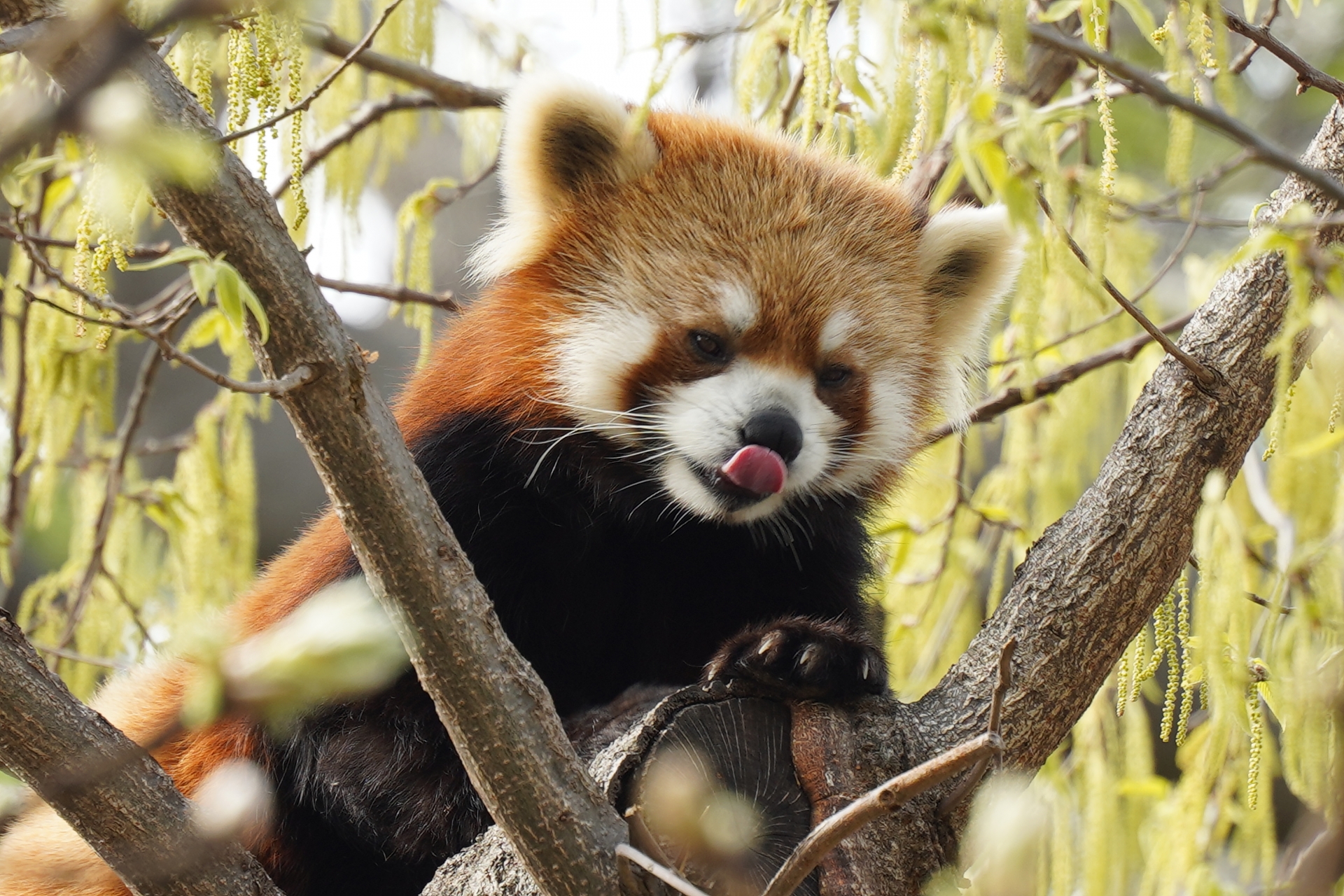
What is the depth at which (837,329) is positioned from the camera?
8.47ft

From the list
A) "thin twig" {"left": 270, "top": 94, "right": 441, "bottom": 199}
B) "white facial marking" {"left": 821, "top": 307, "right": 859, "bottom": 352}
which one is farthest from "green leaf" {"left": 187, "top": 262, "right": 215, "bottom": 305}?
"thin twig" {"left": 270, "top": 94, "right": 441, "bottom": 199}

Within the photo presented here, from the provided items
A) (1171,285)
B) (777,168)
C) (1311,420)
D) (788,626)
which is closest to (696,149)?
(777,168)

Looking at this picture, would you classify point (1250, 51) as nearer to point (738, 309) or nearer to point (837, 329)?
point (837, 329)

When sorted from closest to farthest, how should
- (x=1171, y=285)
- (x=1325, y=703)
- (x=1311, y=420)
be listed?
(x=1325, y=703)
(x=1311, y=420)
(x=1171, y=285)

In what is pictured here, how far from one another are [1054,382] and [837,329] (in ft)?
2.23

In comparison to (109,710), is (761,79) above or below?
above

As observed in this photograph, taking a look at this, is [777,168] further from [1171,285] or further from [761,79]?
[1171,285]

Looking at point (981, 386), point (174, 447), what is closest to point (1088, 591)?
point (981, 386)

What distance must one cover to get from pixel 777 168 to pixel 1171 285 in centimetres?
467

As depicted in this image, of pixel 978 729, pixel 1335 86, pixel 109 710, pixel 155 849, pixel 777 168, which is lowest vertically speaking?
pixel 109 710

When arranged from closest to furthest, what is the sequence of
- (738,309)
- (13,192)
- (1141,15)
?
(1141,15), (13,192), (738,309)

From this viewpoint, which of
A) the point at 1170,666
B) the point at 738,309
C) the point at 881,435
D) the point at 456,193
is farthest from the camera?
the point at 456,193

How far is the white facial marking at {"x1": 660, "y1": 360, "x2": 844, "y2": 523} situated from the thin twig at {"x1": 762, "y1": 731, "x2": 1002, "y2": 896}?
113cm

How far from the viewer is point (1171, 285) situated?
21.7 ft
